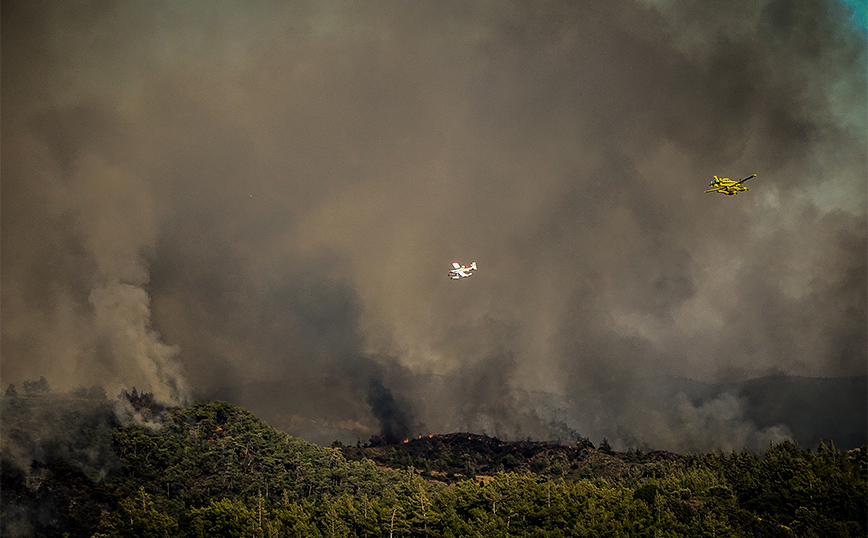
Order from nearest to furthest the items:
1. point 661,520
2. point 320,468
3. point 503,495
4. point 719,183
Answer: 1. point 719,183
2. point 661,520
3. point 503,495
4. point 320,468

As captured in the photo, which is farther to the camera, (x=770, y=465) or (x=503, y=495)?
(x=770, y=465)

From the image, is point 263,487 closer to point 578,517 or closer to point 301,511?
point 301,511

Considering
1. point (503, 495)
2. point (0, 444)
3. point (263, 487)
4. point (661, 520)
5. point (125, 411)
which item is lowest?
point (661, 520)

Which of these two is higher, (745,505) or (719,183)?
(719,183)

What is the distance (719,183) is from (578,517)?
2590 inches

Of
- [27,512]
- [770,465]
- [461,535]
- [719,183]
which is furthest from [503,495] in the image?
[27,512]

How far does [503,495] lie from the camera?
136 meters

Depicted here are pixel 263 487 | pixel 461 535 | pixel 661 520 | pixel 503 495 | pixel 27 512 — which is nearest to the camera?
pixel 661 520

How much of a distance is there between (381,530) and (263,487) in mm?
59534

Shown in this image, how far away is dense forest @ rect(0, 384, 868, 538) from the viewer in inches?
4712

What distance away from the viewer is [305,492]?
600 feet

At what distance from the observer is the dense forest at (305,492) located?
11969 centimetres

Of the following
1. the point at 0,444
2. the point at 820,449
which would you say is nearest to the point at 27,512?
the point at 0,444

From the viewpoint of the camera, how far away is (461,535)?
123625 millimetres
